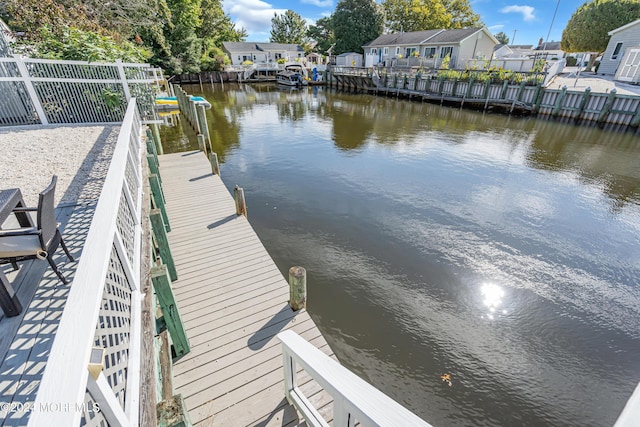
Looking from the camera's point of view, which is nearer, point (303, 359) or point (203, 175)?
point (303, 359)

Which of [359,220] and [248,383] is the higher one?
[248,383]

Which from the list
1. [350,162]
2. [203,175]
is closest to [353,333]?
[203,175]

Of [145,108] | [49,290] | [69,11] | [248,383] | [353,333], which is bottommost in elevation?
[353,333]

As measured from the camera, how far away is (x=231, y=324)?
13.8 ft

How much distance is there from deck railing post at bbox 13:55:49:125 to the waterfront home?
3484 cm

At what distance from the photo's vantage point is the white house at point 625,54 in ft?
73.4

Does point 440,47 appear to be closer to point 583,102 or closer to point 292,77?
point 292,77

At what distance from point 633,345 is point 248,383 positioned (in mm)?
6551

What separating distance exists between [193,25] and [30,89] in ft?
124

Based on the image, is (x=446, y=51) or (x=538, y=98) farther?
(x=446, y=51)

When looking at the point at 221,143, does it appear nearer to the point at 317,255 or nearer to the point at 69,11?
A: the point at 69,11

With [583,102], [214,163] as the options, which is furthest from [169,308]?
[583,102]

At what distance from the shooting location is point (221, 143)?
15.5 metres

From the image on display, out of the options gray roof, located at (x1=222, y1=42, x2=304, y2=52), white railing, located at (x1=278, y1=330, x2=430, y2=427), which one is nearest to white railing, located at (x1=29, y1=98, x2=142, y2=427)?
white railing, located at (x1=278, y1=330, x2=430, y2=427)
